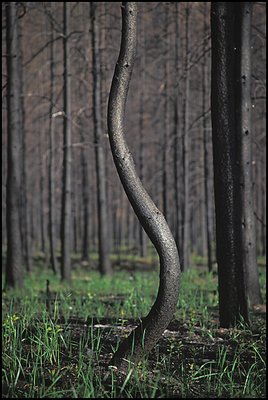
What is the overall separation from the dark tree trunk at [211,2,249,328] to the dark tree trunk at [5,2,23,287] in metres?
6.49

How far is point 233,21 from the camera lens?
7051 millimetres

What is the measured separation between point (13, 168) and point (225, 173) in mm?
6977

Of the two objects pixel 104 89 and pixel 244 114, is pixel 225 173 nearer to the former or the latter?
pixel 244 114

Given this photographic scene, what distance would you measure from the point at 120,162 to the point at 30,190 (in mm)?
31859

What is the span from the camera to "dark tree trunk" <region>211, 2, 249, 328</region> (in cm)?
660

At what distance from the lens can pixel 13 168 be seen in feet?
41.0

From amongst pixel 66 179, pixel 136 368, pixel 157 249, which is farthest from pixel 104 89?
pixel 136 368

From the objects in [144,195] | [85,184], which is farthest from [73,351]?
[85,184]

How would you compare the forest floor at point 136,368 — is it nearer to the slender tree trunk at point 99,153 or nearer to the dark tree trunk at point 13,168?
the dark tree trunk at point 13,168

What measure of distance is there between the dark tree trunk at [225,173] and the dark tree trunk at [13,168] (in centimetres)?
649

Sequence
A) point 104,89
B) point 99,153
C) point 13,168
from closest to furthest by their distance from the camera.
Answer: point 13,168 → point 99,153 → point 104,89

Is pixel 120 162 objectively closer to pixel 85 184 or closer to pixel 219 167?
pixel 219 167

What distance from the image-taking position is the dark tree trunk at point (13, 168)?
12.2 metres

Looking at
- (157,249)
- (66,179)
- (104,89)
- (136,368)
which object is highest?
(104,89)
